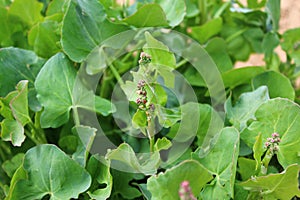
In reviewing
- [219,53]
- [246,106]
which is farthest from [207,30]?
[246,106]

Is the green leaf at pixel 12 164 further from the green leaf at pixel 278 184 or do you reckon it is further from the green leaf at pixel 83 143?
the green leaf at pixel 278 184

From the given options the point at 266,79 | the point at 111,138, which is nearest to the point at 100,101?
the point at 111,138

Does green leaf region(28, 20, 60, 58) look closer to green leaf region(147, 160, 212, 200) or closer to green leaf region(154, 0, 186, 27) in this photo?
green leaf region(154, 0, 186, 27)

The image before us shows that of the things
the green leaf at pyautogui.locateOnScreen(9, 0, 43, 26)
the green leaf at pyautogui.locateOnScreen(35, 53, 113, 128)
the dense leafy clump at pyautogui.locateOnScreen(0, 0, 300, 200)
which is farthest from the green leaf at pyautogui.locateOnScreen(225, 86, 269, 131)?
the green leaf at pyautogui.locateOnScreen(9, 0, 43, 26)

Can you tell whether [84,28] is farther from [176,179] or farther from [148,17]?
[176,179]

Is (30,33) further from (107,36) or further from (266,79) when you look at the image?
(266,79)

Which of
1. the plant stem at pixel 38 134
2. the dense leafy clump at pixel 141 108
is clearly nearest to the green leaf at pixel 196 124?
the dense leafy clump at pixel 141 108
